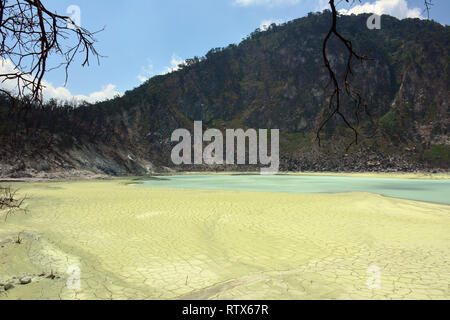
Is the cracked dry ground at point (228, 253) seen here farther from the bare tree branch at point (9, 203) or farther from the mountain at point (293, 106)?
the mountain at point (293, 106)

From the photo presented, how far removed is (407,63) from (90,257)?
89.0 meters

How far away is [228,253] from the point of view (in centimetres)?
678

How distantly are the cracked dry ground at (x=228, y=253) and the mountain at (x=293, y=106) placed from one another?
29454 mm

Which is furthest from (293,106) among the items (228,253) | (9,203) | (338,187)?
(228,253)

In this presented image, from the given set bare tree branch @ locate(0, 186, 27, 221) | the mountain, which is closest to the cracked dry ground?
bare tree branch @ locate(0, 186, 27, 221)

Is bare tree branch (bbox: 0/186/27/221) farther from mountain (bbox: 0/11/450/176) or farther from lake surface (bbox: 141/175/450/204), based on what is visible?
mountain (bbox: 0/11/450/176)

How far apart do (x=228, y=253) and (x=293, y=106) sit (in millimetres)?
75123

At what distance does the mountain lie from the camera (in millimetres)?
50125

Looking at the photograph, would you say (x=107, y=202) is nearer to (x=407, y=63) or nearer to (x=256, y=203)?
(x=256, y=203)

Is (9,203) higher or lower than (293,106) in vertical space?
lower

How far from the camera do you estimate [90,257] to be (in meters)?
6.39

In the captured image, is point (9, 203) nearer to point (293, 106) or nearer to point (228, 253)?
point (228, 253)

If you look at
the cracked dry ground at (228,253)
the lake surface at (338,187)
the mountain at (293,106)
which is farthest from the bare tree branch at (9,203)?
the mountain at (293,106)
